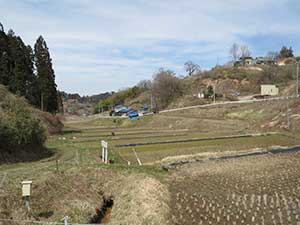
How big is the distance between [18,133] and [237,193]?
12.0 m

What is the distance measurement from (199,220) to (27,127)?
1272cm

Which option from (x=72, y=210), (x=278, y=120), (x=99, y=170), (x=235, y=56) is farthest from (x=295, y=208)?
(x=235, y=56)

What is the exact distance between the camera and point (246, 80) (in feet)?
259

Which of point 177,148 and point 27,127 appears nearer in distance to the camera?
point 27,127

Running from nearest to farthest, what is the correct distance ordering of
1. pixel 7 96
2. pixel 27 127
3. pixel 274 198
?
pixel 274 198 → pixel 27 127 → pixel 7 96

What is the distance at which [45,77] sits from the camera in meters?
38.8

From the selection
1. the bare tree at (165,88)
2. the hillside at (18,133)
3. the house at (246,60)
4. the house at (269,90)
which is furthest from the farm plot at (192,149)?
the house at (246,60)

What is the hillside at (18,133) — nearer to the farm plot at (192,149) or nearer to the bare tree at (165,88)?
the farm plot at (192,149)

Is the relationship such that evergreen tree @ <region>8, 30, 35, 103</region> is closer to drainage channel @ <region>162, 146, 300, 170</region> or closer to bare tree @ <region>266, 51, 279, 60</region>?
drainage channel @ <region>162, 146, 300, 170</region>

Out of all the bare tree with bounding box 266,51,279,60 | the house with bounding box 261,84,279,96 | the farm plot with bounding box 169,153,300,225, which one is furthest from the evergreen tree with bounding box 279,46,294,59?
the farm plot with bounding box 169,153,300,225

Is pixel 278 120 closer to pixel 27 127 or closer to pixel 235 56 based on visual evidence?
pixel 27 127

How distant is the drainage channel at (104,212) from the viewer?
949cm

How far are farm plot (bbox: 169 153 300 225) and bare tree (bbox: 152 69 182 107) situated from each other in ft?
199

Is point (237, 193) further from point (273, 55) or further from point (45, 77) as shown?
point (273, 55)
